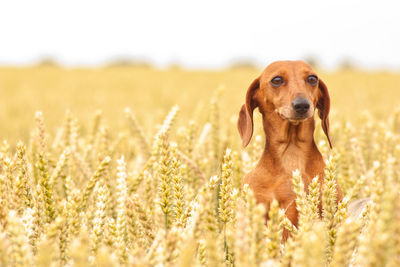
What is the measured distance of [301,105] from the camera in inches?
88.0

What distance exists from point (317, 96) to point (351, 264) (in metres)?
1.13

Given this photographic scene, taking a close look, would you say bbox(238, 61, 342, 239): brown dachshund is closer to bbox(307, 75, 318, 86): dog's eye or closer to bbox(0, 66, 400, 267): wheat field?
bbox(307, 75, 318, 86): dog's eye

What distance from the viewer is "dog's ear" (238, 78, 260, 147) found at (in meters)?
2.56

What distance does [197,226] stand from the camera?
1.39 meters

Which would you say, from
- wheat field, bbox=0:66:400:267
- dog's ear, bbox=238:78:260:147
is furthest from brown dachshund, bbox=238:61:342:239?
wheat field, bbox=0:66:400:267

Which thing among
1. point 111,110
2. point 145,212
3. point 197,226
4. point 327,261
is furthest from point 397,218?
point 111,110

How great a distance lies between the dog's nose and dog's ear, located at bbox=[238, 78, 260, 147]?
360 mm

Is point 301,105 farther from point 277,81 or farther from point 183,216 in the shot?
point 183,216

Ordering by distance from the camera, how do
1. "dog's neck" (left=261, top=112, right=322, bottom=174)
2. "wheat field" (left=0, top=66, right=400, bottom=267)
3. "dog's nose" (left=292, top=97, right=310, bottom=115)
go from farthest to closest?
"dog's neck" (left=261, top=112, right=322, bottom=174)
"dog's nose" (left=292, top=97, right=310, bottom=115)
"wheat field" (left=0, top=66, right=400, bottom=267)

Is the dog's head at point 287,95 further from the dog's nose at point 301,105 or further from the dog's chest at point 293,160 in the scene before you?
the dog's chest at point 293,160

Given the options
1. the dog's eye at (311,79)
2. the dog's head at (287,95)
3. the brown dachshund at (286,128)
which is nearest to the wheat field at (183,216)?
the brown dachshund at (286,128)

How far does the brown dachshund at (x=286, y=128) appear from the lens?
2.24 m

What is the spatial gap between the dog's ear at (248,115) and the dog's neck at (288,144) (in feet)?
0.33

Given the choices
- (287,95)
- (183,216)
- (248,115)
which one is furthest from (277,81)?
(183,216)
